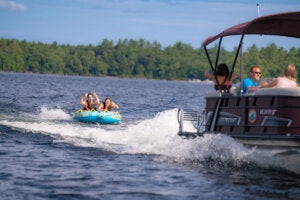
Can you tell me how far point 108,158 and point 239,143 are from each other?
303 centimetres

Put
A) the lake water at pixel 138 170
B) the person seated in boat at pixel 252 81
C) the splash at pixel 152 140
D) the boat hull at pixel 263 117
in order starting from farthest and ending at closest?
1. the splash at pixel 152 140
2. the person seated in boat at pixel 252 81
3. the boat hull at pixel 263 117
4. the lake water at pixel 138 170

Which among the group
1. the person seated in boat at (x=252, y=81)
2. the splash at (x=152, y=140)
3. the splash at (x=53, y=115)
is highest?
the person seated in boat at (x=252, y=81)

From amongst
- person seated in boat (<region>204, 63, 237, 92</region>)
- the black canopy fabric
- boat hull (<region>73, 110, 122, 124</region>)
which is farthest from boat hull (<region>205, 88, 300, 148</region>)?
boat hull (<region>73, 110, 122, 124</region>)

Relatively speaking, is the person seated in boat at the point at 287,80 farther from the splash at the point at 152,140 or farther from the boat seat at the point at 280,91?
the splash at the point at 152,140

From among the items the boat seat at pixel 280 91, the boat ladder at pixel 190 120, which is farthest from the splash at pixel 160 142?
the boat seat at pixel 280 91

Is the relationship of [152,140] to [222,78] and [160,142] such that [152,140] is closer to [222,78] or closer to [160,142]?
[160,142]

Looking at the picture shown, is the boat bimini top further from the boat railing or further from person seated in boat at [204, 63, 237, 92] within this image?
the boat railing

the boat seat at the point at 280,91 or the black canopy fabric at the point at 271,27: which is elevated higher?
the black canopy fabric at the point at 271,27

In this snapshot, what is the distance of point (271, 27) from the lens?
45.3 ft

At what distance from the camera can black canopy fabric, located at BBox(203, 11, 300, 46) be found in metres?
12.8

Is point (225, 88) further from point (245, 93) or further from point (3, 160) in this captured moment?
point (3, 160)

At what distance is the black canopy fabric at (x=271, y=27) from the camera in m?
12.8

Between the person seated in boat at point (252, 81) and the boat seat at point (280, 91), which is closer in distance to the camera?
the boat seat at point (280, 91)

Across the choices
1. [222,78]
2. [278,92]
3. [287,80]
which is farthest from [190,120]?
[278,92]
